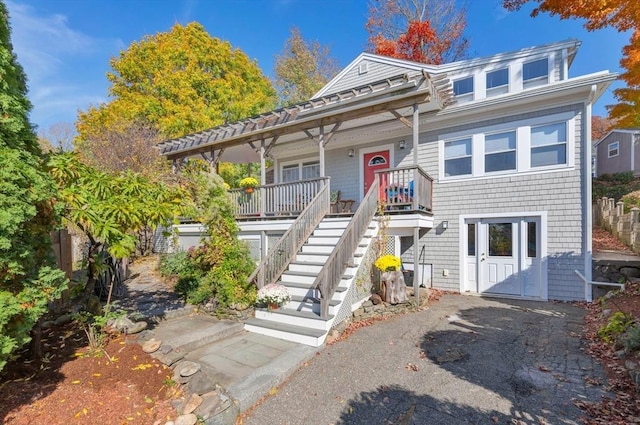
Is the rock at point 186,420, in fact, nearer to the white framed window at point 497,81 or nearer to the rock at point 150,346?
the rock at point 150,346

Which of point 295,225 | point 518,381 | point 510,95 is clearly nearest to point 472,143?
point 510,95

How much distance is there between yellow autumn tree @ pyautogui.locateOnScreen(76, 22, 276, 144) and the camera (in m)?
16.8

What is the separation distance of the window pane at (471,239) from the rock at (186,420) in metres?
7.77

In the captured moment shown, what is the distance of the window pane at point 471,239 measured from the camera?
861cm

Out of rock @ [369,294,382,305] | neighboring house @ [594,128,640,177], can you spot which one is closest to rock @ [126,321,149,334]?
rock @ [369,294,382,305]

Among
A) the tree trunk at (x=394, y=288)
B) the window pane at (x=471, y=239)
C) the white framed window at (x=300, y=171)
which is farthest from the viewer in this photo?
the white framed window at (x=300, y=171)

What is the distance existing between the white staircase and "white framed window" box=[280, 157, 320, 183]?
472cm

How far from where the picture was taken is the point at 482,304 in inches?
291

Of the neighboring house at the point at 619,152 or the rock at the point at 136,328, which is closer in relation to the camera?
the rock at the point at 136,328

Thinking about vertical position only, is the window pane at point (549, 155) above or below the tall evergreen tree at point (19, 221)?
above

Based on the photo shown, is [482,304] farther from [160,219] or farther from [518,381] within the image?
[160,219]

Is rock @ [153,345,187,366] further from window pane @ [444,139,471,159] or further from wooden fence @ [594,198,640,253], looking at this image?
wooden fence @ [594,198,640,253]

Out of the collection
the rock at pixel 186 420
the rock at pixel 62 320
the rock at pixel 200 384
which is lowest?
the rock at pixel 186 420

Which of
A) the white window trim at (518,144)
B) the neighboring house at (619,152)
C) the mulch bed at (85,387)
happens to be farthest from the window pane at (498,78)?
the neighboring house at (619,152)
